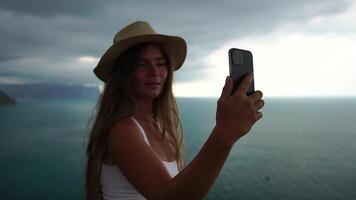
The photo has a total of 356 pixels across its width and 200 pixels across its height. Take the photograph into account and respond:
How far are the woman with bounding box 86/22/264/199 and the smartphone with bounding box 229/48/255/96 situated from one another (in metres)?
0.05

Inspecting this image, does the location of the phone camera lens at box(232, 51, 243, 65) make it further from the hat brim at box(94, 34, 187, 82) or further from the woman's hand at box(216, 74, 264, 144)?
the hat brim at box(94, 34, 187, 82)

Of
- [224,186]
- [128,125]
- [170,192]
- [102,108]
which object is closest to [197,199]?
[170,192]

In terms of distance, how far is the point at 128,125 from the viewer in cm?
202

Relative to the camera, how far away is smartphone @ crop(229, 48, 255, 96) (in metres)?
1.56

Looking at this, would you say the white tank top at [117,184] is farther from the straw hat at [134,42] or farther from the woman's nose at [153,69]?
the straw hat at [134,42]

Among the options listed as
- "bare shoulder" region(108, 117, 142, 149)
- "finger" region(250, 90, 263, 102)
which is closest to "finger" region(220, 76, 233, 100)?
"finger" region(250, 90, 263, 102)

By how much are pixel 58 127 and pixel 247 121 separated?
5376 inches

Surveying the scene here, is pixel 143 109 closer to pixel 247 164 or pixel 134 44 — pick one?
pixel 134 44

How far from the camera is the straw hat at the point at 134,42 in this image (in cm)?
251

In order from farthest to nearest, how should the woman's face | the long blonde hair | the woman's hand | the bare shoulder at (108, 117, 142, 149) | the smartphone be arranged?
the woman's face → the long blonde hair → the bare shoulder at (108, 117, 142, 149) → the smartphone → the woman's hand

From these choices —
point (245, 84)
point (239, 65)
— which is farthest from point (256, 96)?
point (239, 65)

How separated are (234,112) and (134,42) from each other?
1.31 m

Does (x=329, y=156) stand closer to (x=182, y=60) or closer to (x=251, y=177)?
(x=251, y=177)

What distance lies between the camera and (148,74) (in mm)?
2498
